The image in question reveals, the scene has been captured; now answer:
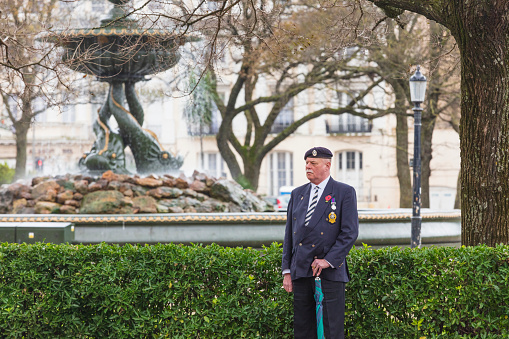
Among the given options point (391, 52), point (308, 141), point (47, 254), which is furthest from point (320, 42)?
point (308, 141)

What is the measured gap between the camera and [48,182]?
1441cm

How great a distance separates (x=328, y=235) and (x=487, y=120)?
2.62 m

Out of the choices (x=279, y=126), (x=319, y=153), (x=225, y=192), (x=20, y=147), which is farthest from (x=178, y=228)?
(x=279, y=126)

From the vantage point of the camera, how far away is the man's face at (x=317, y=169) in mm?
5473

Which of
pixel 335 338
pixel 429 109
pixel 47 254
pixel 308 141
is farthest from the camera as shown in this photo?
pixel 308 141

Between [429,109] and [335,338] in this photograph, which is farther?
[429,109]

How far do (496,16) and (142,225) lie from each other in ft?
24.6

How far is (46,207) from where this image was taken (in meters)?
13.8

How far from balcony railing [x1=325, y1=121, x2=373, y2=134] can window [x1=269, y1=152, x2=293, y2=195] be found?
10.7ft

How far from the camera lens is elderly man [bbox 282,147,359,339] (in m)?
5.27

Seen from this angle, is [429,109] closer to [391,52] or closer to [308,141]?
[391,52]

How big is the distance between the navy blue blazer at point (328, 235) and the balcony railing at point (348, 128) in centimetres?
3915

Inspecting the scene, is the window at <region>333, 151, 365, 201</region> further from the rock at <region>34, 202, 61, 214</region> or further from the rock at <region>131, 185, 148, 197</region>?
the rock at <region>34, 202, 61, 214</region>

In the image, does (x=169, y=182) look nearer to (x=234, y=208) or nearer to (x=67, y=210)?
(x=234, y=208)
